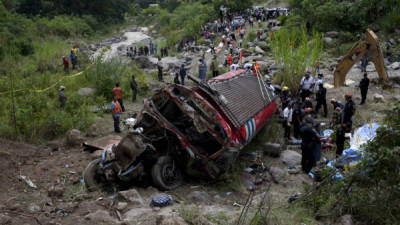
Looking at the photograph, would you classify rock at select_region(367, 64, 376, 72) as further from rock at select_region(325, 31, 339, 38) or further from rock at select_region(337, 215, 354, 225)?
rock at select_region(337, 215, 354, 225)

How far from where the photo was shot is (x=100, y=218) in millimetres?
4578

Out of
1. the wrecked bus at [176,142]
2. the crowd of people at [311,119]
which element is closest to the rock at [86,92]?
the wrecked bus at [176,142]

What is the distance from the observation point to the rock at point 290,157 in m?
7.39

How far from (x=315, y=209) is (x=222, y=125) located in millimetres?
2270

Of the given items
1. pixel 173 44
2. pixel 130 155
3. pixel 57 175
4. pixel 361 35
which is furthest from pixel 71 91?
pixel 173 44

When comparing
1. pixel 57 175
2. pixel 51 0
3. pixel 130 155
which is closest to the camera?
pixel 130 155

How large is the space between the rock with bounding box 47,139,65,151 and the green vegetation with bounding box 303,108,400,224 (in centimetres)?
642

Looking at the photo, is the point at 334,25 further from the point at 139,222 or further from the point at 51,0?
the point at 51,0

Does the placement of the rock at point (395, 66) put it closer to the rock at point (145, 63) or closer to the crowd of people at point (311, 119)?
the crowd of people at point (311, 119)

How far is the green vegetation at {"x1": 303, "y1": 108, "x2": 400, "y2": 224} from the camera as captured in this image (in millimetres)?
3819

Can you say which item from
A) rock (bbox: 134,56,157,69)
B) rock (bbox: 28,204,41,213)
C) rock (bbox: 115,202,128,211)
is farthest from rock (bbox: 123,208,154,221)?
rock (bbox: 134,56,157,69)

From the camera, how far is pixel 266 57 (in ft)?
62.1

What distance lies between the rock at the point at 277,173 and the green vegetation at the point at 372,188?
207 cm

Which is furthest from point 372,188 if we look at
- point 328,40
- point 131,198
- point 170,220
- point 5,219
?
point 328,40
